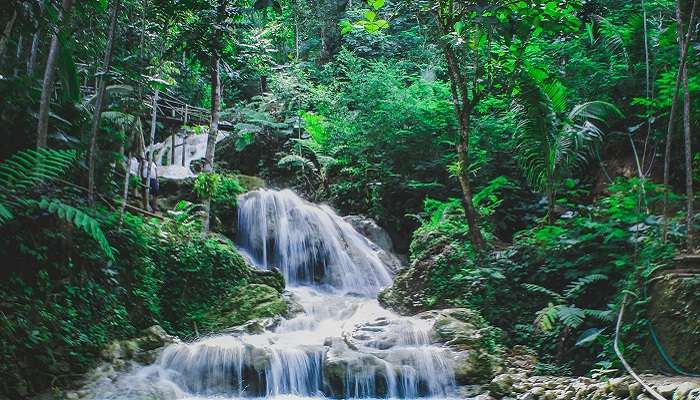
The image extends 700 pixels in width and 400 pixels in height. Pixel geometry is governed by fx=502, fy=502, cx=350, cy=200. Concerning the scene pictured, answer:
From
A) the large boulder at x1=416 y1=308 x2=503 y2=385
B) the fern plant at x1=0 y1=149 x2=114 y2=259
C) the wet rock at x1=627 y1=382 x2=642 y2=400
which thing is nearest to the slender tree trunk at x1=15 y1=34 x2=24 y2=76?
the fern plant at x1=0 y1=149 x2=114 y2=259

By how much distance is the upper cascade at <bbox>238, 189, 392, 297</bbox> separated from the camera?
12734 mm

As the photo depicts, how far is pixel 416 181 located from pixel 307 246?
3.55 m

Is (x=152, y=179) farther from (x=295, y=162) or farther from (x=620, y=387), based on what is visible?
(x=620, y=387)

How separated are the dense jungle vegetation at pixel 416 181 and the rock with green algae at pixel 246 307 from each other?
0.04 m

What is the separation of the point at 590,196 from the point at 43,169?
398 inches

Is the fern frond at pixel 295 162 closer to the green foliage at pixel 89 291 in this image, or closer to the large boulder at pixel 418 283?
the green foliage at pixel 89 291

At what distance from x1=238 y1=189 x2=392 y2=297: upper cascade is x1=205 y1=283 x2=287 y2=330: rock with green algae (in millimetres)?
2853

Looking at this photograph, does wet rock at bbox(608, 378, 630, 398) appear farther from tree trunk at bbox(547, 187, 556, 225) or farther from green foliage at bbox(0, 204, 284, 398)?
green foliage at bbox(0, 204, 284, 398)

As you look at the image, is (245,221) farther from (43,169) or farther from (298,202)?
(43,169)

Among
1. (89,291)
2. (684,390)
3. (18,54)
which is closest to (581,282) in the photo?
(684,390)

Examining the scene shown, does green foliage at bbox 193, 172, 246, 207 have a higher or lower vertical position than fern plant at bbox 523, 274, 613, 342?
higher

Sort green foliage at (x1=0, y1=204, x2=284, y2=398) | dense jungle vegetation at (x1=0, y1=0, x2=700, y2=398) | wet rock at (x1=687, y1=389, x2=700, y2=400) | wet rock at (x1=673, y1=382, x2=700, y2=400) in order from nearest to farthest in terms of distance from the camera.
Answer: wet rock at (x1=687, y1=389, x2=700, y2=400)
wet rock at (x1=673, y1=382, x2=700, y2=400)
green foliage at (x1=0, y1=204, x2=284, y2=398)
dense jungle vegetation at (x1=0, y1=0, x2=700, y2=398)

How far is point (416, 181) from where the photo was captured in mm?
14102

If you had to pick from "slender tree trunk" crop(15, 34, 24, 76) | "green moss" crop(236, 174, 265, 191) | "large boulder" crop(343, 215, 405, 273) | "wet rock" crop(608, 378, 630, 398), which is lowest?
"wet rock" crop(608, 378, 630, 398)
